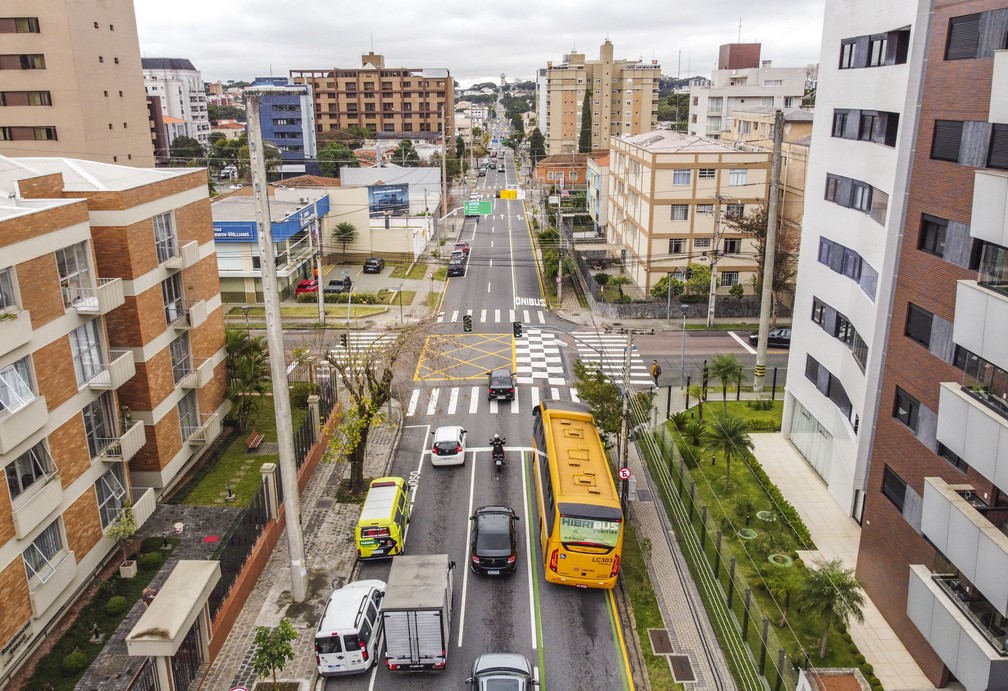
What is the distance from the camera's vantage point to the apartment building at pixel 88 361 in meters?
19.5

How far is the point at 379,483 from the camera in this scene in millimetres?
26906

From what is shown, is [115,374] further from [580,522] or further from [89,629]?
[580,522]

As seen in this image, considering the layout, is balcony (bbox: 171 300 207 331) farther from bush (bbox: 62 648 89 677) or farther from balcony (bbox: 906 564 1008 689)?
balcony (bbox: 906 564 1008 689)

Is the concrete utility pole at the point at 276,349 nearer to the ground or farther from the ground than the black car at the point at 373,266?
farther from the ground

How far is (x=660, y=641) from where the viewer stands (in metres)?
20.9

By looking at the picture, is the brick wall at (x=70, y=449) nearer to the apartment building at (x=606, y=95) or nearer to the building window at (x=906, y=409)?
the building window at (x=906, y=409)

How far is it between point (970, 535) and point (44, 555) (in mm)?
23876

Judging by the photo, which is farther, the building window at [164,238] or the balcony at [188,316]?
the balcony at [188,316]

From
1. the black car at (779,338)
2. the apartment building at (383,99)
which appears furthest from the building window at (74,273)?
the apartment building at (383,99)

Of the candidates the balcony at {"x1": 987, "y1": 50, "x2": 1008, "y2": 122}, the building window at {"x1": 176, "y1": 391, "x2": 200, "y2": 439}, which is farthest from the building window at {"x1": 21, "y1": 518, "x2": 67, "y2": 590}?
the balcony at {"x1": 987, "y1": 50, "x2": 1008, "y2": 122}

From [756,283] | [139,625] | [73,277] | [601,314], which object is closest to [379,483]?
[139,625]

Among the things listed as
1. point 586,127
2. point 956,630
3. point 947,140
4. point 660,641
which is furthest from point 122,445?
point 586,127

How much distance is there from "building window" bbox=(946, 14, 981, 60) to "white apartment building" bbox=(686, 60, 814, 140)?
7907cm

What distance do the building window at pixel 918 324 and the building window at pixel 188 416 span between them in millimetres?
26478
